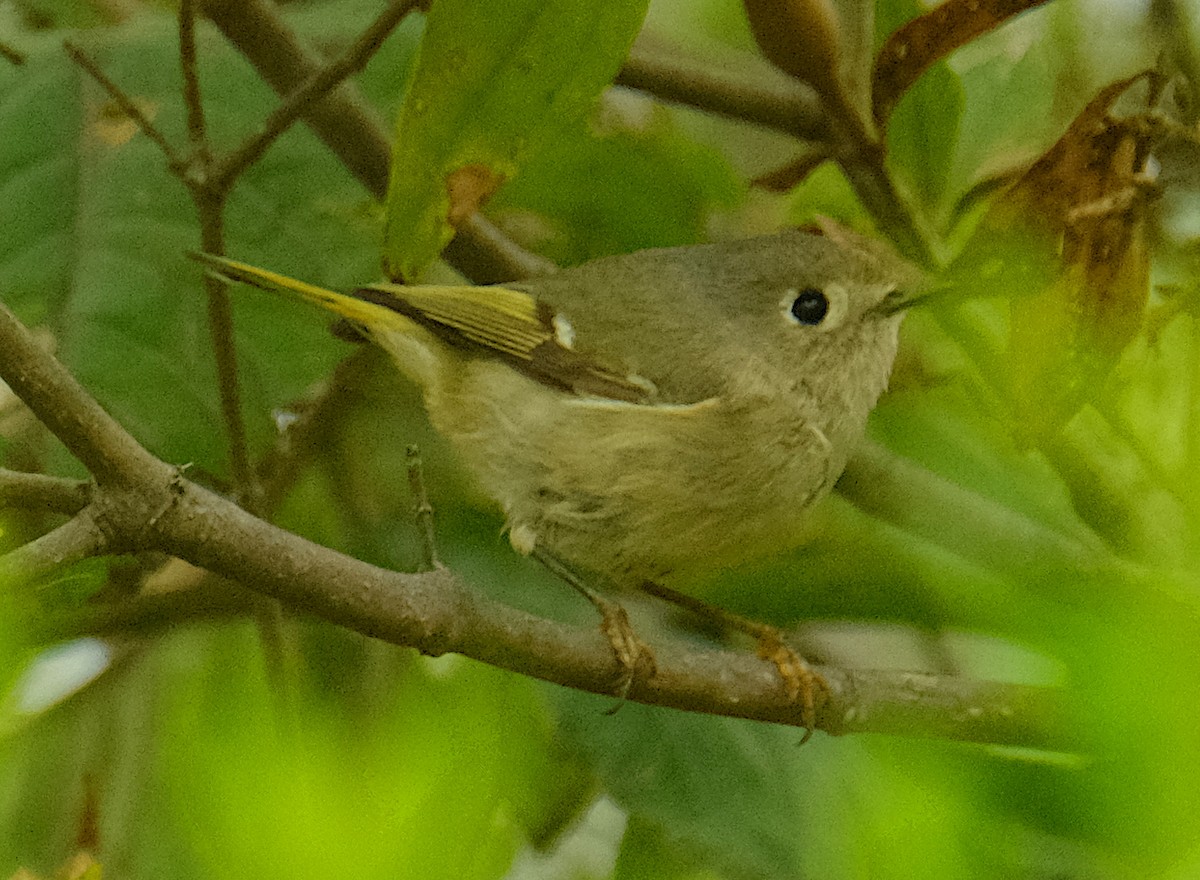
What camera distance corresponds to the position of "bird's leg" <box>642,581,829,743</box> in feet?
2.62

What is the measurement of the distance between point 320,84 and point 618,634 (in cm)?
39

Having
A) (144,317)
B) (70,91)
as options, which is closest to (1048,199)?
(144,317)

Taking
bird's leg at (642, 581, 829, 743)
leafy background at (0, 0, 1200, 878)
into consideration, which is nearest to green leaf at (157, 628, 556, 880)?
leafy background at (0, 0, 1200, 878)

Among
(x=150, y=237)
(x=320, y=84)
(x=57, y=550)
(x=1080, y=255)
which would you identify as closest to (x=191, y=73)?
(x=320, y=84)

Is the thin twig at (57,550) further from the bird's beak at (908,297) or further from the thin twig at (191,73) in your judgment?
the bird's beak at (908,297)

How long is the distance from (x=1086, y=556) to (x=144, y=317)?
0.62 metres

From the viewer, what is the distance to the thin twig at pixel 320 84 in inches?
29.0

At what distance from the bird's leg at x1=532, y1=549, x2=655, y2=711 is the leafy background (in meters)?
0.06

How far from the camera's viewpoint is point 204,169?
0.78m

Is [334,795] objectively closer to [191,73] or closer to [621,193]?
[191,73]

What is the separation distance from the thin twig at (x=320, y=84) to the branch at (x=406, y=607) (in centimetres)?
32

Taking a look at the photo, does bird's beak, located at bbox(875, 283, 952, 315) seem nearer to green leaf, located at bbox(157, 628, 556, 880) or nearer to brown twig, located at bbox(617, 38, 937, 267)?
brown twig, located at bbox(617, 38, 937, 267)

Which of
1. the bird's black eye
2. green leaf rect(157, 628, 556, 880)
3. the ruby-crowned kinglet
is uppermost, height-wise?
green leaf rect(157, 628, 556, 880)

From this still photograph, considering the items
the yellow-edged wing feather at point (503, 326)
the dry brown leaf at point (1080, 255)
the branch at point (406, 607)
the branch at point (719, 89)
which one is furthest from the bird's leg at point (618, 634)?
the branch at point (719, 89)
